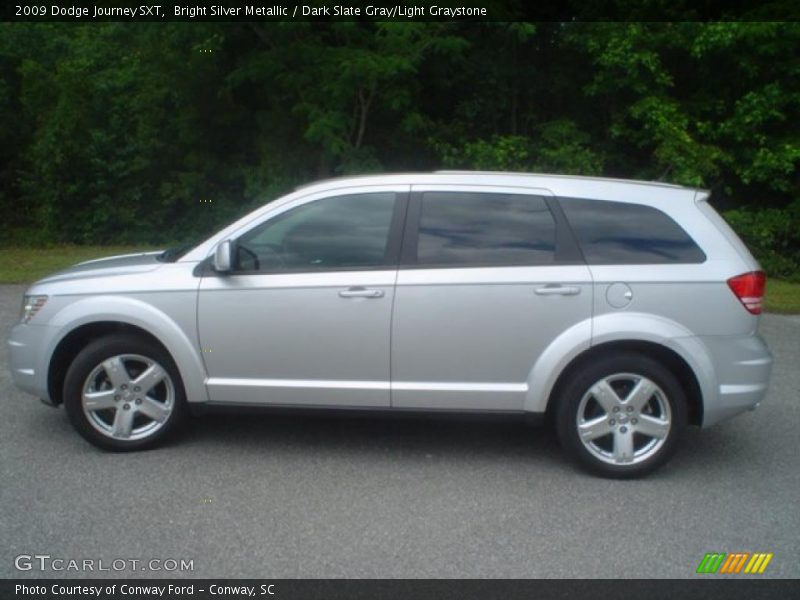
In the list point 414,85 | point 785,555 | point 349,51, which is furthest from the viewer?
point 414,85

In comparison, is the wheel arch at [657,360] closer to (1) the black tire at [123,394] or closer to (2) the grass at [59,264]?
(1) the black tire at [123,394]

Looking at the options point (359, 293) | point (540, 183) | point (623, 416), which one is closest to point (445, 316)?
point (359, 293)

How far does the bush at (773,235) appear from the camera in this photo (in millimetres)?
14781

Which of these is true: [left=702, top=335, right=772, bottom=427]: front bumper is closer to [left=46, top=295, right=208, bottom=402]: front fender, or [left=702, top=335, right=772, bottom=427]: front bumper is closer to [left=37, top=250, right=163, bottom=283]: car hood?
[left=46, top=295, right=208, bottom=402]: front fender

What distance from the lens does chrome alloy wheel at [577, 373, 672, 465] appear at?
531 centimetres

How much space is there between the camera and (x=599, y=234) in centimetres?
545

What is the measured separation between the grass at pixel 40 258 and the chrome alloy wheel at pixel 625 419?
1009cm

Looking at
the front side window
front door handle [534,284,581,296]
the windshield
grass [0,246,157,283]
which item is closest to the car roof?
the front side window

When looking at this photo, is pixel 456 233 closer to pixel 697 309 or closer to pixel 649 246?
pixel 649 246

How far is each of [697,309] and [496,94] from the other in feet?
41.0

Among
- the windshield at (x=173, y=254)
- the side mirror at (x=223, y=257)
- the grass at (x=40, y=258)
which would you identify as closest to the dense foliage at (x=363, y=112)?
the grass at (x=40, y=258)

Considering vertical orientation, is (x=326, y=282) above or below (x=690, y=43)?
below

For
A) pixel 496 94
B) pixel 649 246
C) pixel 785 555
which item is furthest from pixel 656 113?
pixel 785 555

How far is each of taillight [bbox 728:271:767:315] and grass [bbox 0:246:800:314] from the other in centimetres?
642
